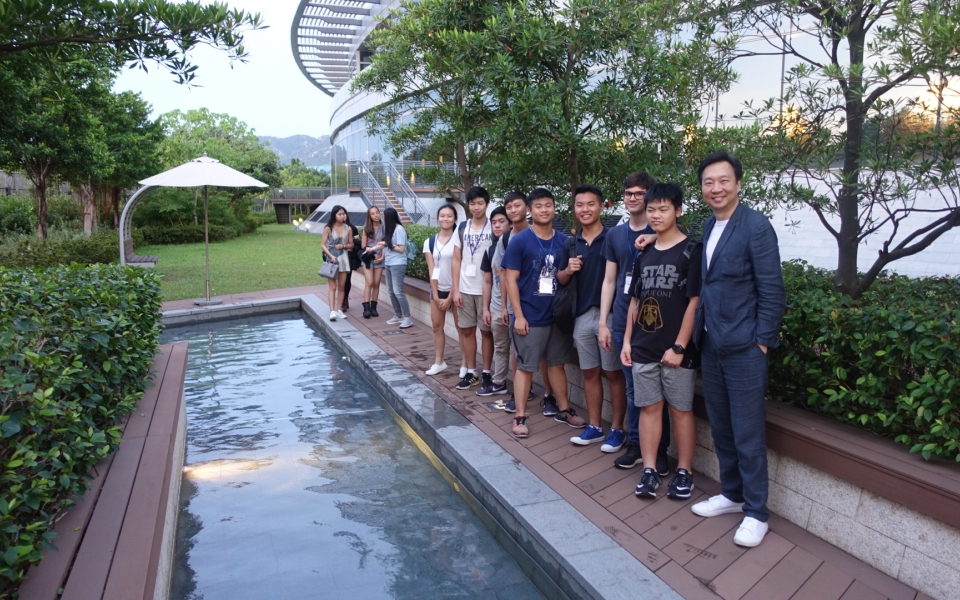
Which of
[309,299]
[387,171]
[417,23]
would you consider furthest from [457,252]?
[387,171]

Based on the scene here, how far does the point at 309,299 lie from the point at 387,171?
17.8 meters

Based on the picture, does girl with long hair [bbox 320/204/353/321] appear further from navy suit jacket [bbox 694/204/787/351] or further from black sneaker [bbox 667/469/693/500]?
navy suit jacket [bbox 694/204/787/351]

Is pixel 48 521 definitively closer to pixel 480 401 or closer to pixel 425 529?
pixel 425 529

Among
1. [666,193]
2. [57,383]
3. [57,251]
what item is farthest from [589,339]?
[57,251]

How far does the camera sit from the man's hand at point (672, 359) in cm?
369

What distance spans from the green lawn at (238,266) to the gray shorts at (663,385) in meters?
8.35

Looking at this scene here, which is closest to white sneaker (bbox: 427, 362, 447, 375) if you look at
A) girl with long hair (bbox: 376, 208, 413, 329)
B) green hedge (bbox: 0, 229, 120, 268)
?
girl with long hair (bbox: 376, 208, 413, 329)

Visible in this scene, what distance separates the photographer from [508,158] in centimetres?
654

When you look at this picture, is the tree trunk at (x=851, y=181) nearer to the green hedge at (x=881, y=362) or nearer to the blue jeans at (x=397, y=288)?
the green hedge at (x=881, y=362)

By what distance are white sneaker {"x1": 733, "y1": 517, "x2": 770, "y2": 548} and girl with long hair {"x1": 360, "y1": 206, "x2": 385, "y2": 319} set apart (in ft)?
23.0

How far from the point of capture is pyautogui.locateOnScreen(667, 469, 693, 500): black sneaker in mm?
3812

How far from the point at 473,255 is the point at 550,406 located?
1572 millimetres

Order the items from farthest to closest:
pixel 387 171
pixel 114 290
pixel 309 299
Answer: pixel 387 171, pixel 309 299, pixel 114 290

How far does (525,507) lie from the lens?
373cm
